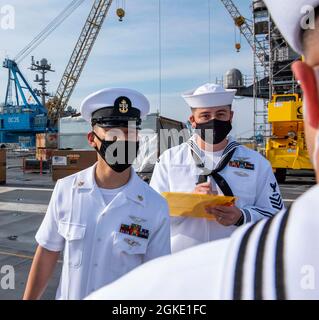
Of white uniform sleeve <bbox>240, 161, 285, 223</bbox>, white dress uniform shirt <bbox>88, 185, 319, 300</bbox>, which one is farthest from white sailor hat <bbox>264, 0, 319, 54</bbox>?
white uniform sleeve <bbox>240, 161, 285, 223</bbox>

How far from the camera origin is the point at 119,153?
6.38 feet

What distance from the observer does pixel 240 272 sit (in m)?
0.59

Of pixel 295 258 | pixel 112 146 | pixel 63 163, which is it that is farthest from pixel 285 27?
pixel 63 163

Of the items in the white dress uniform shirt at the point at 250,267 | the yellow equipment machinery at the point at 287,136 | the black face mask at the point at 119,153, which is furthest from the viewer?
the yellow equipment machinery at the point at 287,136

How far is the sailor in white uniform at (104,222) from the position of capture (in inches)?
66.7

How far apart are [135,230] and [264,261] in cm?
120

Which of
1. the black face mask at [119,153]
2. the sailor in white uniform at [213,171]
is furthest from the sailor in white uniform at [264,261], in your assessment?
the sailor in white uniform at [213,171]

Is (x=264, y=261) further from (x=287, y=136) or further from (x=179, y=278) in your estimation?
(x=287, y=136)

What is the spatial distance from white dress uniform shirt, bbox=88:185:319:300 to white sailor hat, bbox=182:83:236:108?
5.92ft

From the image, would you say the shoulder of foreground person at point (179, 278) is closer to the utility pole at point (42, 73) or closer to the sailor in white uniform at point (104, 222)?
the sailor in white uniform at point (104, 222)

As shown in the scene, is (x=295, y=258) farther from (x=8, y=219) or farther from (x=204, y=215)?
(x=8, y=219)

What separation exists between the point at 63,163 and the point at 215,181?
38.7ft

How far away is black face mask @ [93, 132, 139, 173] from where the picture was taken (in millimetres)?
1909

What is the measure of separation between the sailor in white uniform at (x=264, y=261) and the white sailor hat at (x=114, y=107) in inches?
54.0
